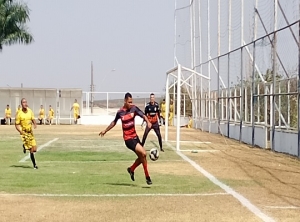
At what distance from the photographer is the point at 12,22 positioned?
197 ft

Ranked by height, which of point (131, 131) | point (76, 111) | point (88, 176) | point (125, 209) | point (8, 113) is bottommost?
point (125, 209)

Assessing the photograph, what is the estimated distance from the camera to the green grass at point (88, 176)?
44.5 ft

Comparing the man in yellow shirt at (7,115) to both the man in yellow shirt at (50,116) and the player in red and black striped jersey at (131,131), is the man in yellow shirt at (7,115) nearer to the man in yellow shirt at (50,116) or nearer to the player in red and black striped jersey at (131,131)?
the man in yellow shirt at (50,116)

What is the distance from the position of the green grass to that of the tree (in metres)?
38.2

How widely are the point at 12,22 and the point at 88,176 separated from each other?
46241mm

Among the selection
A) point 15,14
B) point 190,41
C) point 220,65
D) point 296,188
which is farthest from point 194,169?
point 15,14

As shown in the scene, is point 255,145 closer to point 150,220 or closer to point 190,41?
point 150,220

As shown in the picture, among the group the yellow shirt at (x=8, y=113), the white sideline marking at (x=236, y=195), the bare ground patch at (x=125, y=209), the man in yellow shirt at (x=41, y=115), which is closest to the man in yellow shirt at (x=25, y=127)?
the white sideline marking at (x=236, y=195)

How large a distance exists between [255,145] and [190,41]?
23.8 meters

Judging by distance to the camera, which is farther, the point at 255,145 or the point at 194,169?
the point at 255,145

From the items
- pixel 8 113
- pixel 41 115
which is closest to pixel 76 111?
pixel 41 115

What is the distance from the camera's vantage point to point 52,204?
11.6 m

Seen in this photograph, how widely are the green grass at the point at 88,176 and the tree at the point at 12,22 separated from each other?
3817cm

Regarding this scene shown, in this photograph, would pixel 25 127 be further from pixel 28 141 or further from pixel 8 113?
pixel 8 113
